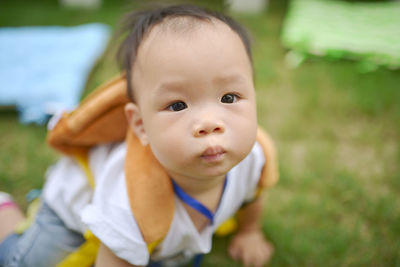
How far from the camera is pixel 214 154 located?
0.69 m

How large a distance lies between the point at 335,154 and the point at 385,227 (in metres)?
0.42

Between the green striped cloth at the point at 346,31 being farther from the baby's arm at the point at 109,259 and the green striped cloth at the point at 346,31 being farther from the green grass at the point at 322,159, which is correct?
the baby's arm at the point at 109,259

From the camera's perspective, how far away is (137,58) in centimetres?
80

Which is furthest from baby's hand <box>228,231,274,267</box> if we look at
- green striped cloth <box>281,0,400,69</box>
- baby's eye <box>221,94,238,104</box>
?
green striped cloth <box>281,0,400,69</box>

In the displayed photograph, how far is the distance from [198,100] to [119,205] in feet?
1.15

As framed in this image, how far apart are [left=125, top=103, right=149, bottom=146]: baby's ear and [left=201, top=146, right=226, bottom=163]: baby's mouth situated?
0.69 ft

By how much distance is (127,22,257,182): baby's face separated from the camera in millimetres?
693

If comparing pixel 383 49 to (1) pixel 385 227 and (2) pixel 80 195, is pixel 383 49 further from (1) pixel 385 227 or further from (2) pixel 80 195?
(2) pixel 80 195

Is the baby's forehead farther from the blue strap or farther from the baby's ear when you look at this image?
the blue strap

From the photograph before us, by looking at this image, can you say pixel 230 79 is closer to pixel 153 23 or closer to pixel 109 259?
pixel 153 23

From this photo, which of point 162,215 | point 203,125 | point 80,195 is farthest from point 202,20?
point 80,195

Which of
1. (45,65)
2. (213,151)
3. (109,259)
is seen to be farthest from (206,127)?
(45,65)

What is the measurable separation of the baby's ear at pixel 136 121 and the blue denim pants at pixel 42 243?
0.50 meters

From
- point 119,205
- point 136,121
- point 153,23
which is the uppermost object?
point 153,23
